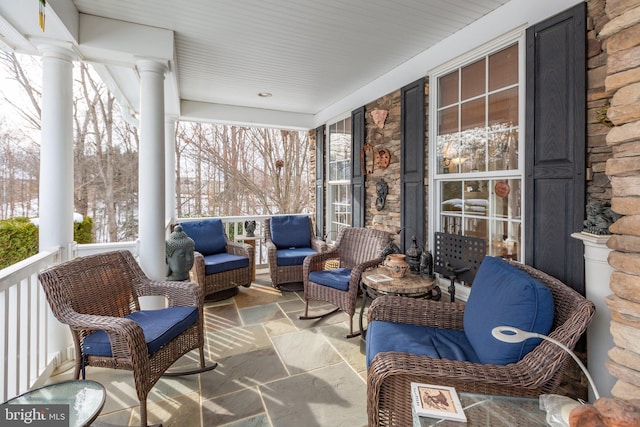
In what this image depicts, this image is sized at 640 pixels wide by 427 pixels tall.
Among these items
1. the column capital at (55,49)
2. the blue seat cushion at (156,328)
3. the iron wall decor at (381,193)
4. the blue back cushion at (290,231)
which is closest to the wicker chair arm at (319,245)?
the blue back cushion at (290,231)

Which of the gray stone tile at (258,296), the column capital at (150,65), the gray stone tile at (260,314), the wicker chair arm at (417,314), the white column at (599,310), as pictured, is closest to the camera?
the white column at (599,310)

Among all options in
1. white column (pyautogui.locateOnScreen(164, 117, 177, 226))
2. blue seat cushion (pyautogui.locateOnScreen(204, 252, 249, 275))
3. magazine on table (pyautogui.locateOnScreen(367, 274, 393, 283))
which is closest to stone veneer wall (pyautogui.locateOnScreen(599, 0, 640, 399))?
magazine on table (pyautogui.locateOnScreen(367, 274, 393, 283))

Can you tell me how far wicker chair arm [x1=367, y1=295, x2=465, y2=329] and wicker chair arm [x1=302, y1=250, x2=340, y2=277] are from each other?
1.45 metres

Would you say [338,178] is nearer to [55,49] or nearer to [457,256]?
[457,256]

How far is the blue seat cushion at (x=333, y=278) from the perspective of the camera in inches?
123

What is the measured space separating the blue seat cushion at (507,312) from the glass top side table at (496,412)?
234 mm

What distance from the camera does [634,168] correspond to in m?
1.17

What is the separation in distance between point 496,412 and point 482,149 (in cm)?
215

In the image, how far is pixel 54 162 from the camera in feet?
8.04

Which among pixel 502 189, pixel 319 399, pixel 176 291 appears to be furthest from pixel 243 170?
pixel 319 399

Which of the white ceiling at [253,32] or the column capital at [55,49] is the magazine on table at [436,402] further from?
the column capital at [55,49]

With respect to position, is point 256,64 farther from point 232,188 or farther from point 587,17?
point 232,188

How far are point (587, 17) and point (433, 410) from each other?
237 cm

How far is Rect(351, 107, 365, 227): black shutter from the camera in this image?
14.2 ft
